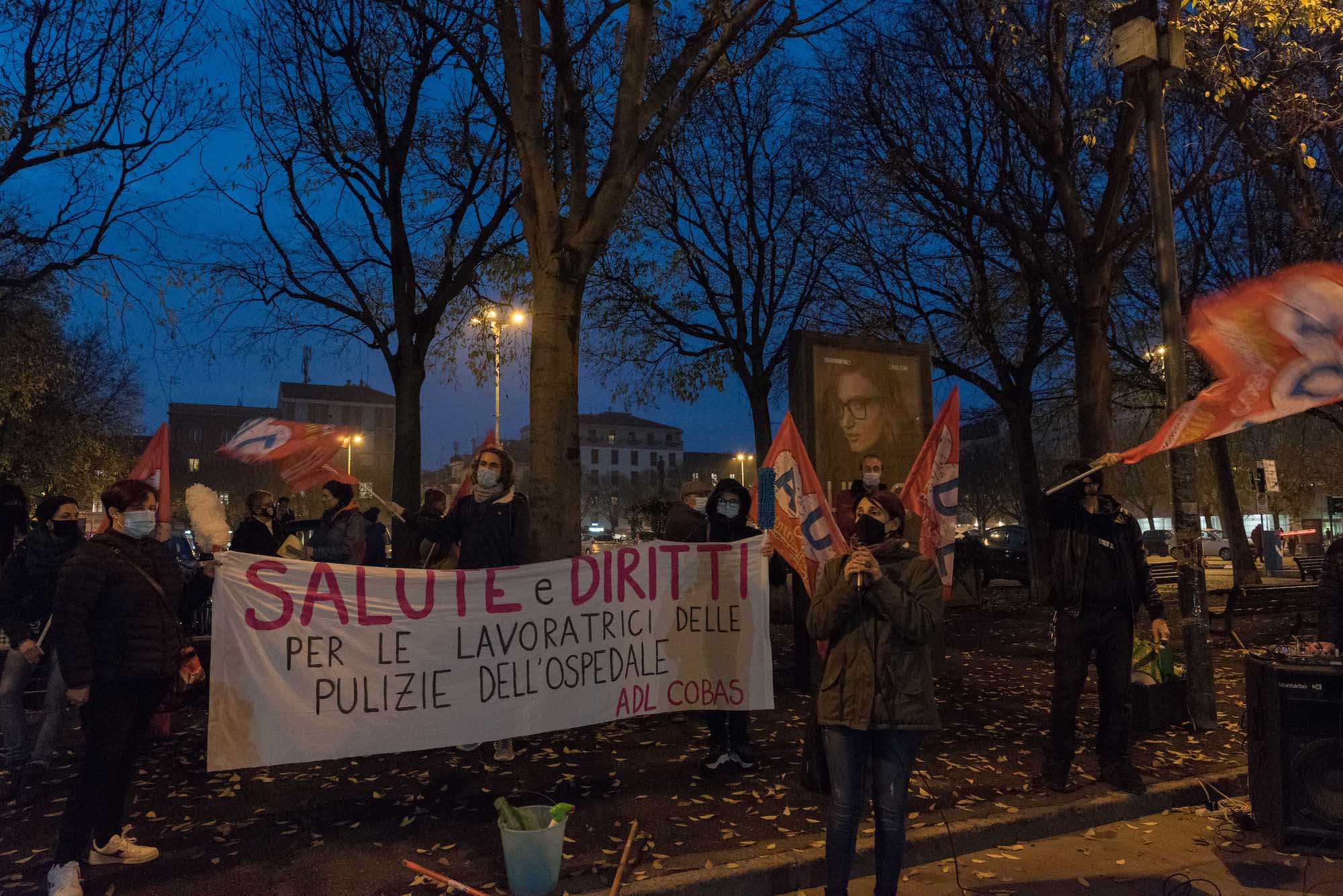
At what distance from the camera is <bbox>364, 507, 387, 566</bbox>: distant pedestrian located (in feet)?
29.5

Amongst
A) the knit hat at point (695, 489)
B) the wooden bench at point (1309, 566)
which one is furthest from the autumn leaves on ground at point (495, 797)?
the wooden bench at point (1309, 566)

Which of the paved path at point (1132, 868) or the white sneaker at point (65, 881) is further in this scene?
the paved path at point (1132, 868)

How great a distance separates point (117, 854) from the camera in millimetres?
4359

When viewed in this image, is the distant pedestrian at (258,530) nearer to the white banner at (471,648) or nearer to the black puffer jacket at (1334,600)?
the white banner at (471,648)

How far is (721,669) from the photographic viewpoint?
589 cm

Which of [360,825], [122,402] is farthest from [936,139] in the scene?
[122,402]

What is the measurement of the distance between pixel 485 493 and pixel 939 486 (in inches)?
147

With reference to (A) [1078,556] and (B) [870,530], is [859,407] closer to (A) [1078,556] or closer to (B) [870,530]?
(A) [1078,556]

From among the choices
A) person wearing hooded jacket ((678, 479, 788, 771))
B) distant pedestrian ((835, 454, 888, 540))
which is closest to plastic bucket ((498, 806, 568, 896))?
person wearing hooded jacket ((678, 479, 788, 771))

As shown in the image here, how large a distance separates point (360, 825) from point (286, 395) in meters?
105

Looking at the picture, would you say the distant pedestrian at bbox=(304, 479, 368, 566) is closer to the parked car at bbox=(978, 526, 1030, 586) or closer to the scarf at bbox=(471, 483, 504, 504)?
the scarf at bbox=(471, 483, 504, 504)

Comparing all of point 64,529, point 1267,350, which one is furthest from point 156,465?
point 1267,350

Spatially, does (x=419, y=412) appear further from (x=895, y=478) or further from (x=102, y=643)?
(x=102, y=643)

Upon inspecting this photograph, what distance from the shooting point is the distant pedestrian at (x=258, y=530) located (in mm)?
7609
